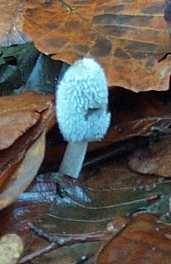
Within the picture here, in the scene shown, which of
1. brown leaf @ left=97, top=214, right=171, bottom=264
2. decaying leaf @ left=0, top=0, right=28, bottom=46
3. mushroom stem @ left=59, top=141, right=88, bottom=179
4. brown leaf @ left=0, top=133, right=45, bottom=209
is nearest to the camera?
brown leaf @ left=97, top=214, right=171, bottom=264

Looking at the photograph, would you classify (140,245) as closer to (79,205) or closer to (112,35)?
(79,205)

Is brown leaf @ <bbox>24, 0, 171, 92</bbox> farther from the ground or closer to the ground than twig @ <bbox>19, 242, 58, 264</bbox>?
farther from the ground

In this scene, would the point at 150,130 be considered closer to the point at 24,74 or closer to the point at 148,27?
the point at 148,27

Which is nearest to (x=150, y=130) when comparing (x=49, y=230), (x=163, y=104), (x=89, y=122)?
(x=163, y=104)

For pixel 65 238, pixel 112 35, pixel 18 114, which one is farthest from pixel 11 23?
pixel 65 238

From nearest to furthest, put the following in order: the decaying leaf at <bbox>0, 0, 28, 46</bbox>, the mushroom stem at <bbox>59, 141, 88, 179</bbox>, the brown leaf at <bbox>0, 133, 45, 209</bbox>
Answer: the brown leaf at <bbox>0, 133, 45, 209</bbox>, the mushroom stem at <bbox>59, 141, 88, 179</bbox>, the decaying leaf at <bbox>0, 0, 28, 46</bbox>

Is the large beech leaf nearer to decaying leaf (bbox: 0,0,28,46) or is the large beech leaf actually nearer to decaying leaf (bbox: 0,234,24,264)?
decaying leaf (bbox: 0,234,24,264)

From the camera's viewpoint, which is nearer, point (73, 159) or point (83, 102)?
point (83, 102)

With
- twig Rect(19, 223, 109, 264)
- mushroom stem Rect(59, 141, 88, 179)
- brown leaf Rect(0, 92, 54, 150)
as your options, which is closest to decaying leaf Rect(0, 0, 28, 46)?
brown leaf Rect(0, 92, 54, 150)
